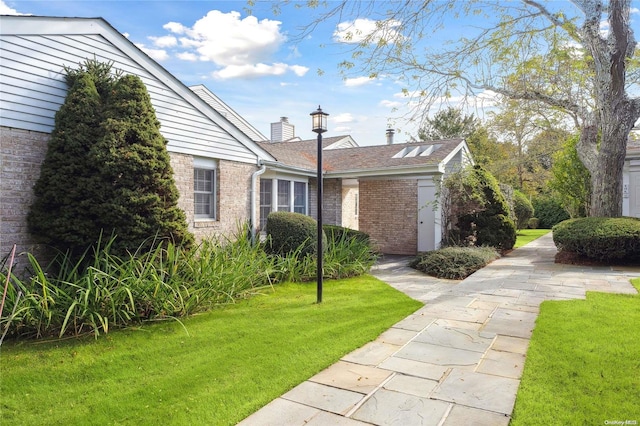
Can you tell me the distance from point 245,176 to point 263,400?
7.27 m

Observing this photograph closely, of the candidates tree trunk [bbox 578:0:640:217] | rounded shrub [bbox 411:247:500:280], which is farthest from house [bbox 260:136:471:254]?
tree trunk [bbox 578:0:640:217]

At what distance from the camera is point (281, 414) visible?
2893mm

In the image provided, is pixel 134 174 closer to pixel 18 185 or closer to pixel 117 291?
pixel 18 185

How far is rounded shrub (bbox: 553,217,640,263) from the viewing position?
359 inches

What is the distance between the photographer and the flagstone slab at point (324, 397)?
2.99 metres

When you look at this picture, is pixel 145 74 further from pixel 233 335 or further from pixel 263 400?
pixel 263 400

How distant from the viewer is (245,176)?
32.2 feet

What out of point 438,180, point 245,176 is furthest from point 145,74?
point 438,180

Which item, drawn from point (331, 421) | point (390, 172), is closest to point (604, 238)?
point (390, 172)

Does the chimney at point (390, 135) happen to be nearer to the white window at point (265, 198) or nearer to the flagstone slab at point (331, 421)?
the white window at point (265, 198)

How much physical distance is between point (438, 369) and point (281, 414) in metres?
1.63

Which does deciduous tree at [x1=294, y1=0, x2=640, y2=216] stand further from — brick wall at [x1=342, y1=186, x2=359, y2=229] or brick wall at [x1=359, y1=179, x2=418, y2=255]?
brick wall at [x1=342, y1=186, x2=359, y2=229]

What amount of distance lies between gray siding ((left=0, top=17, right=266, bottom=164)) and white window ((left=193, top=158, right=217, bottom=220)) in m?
0.31

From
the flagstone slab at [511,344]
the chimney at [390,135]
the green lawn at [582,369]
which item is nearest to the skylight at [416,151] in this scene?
the chimney at [390,135]
